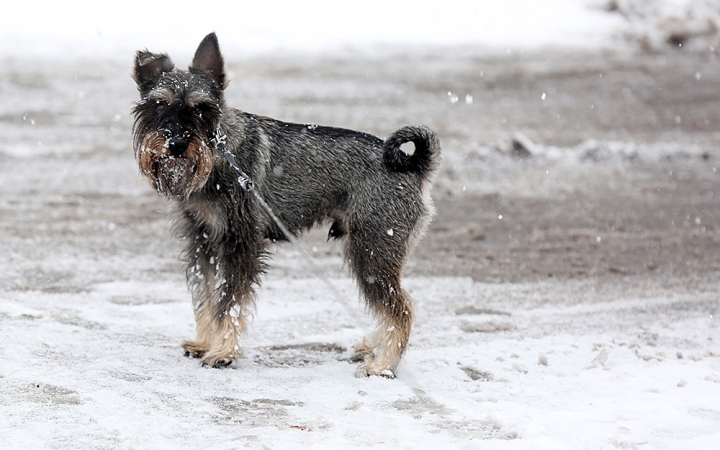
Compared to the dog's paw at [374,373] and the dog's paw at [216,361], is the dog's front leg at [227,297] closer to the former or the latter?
the dog's paw at [216,361]

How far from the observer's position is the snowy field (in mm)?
5148

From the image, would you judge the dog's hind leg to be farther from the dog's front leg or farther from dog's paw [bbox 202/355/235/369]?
dog's paw [bbox 202/355/235/369]

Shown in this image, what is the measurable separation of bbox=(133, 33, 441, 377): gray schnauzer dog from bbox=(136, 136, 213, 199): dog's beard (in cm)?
1

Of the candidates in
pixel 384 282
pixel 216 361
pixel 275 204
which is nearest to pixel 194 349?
pixel 216 361

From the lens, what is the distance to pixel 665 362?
20.9ft

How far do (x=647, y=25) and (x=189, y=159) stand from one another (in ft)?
70.8

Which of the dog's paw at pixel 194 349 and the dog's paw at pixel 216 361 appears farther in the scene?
the dog's paw at pixel 194 349

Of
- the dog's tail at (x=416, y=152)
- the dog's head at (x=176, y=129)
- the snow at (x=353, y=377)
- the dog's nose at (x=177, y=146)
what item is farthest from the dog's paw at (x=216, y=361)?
the dog's tail at (x=416, y=152)

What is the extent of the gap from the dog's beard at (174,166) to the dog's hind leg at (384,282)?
118 centimetres

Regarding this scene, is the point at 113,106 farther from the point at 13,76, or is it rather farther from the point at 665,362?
the point at 665,362

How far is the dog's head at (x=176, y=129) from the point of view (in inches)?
221

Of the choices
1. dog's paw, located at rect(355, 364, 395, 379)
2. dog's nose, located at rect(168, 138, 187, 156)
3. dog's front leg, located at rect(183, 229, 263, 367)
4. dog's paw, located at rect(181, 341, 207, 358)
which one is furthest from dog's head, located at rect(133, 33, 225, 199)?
dog's paw, located at rect(355, 364, 395, 379)

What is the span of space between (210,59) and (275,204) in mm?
1161

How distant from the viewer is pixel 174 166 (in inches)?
223
